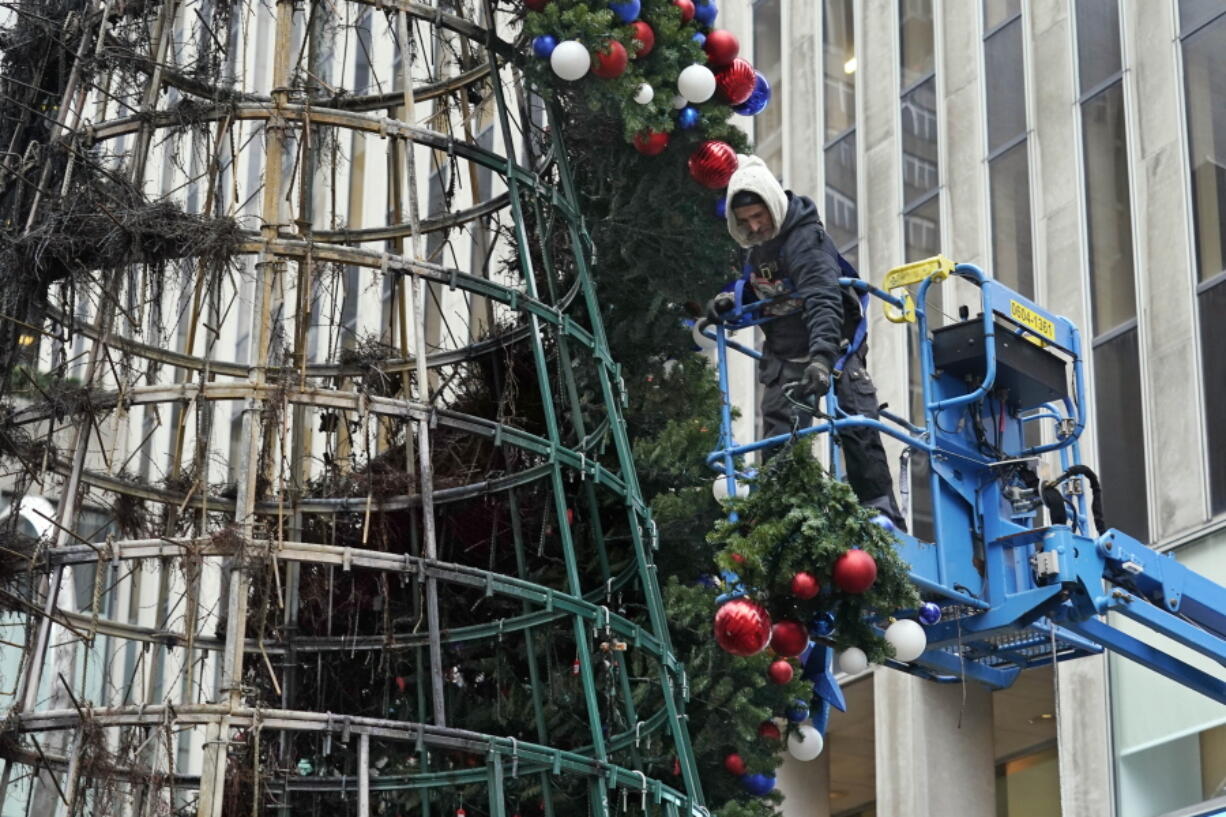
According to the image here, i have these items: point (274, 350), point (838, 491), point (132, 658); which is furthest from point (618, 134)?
point (132, 658)

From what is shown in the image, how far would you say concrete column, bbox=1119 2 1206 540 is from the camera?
2177cm

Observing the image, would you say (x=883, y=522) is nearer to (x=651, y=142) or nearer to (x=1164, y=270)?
(x=651, y=142)

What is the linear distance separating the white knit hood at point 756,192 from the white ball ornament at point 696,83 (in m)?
1.48

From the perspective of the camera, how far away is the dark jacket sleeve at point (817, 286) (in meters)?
13.3

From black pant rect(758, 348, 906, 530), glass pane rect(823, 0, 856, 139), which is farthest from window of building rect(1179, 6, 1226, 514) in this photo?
black pant rect(758, 348, 906, 530)

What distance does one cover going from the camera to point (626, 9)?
51.1 ft

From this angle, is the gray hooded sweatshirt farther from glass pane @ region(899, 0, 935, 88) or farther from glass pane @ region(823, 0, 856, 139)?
glass pane @ region(823, 0, 856, 139)

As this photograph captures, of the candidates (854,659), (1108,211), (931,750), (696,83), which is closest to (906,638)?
(854,659)

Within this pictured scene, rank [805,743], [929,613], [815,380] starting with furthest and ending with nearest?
[805,743]
[929,613]
[815,380]

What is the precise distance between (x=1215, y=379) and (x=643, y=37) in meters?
8.91

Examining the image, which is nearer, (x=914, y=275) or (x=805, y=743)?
(x=914, y=275)

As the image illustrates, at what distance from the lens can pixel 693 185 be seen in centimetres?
1594

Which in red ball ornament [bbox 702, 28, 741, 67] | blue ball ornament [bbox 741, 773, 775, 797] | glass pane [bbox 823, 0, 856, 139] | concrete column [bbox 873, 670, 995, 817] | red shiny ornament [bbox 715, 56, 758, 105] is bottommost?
blue ball ornament [bbox 741, 773, 775, 797]

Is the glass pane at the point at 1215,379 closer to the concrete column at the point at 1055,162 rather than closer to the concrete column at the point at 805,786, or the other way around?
the concrete column at the point at 1055,162
